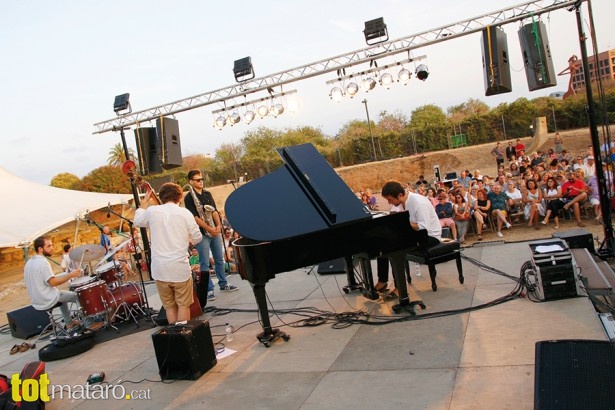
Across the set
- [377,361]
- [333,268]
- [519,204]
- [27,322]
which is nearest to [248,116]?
[333,268]

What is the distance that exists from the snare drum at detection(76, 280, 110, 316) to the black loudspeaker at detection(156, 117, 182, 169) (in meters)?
4.77

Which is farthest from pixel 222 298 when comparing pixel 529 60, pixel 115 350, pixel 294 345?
pixel 529 60

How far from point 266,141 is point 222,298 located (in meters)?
38.2

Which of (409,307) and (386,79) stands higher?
(386,79)

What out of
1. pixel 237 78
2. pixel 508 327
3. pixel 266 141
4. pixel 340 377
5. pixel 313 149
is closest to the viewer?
pixel 340 377

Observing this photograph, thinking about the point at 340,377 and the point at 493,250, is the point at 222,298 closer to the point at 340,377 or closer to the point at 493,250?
the point at 340,377

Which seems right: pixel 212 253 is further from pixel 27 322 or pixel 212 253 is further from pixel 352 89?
pixel 352 89

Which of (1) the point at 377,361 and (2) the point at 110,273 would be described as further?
(2) the point at 110,273

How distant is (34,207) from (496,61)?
47.1 ft

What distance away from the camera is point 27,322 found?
24.8ft

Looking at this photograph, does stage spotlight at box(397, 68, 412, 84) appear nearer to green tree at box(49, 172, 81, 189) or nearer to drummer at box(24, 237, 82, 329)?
drummer at box(24, 237, 82, 329)

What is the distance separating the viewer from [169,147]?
1059 centimetres

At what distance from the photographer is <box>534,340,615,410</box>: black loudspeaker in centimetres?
248

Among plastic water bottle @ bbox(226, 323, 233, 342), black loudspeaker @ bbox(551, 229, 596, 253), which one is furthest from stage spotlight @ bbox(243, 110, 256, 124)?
black loudspeaker @ bbox(551, 229, 596, 253)
